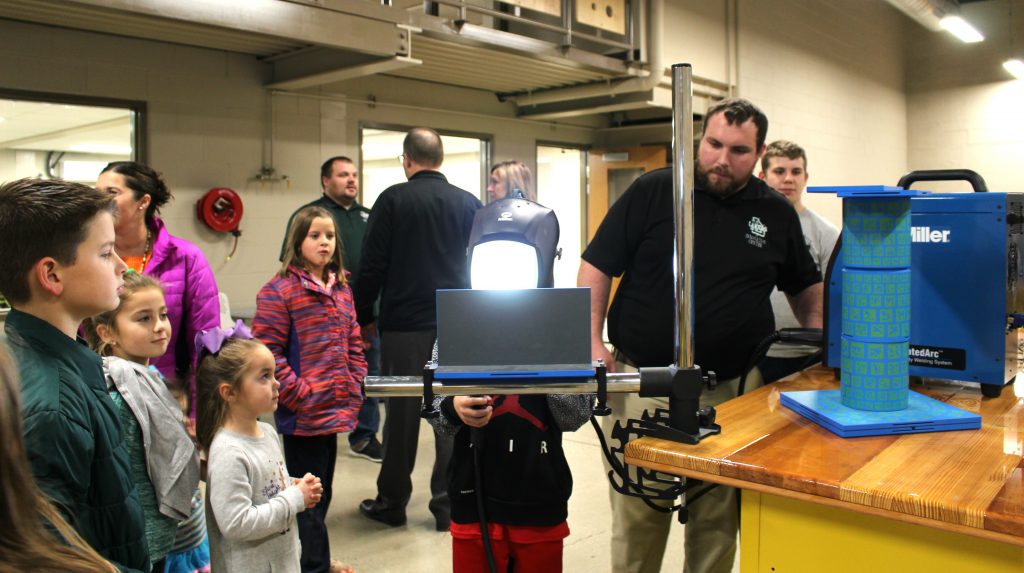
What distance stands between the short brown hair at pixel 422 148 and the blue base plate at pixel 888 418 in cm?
247

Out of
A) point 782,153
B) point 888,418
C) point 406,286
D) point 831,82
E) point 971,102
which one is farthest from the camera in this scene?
point 971,102

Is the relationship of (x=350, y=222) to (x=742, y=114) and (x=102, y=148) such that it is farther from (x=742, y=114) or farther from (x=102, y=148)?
(x=742, y=114)

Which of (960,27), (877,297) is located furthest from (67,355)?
(960,27)

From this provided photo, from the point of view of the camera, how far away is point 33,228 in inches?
53.2

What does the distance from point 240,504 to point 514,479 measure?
71 centimetres

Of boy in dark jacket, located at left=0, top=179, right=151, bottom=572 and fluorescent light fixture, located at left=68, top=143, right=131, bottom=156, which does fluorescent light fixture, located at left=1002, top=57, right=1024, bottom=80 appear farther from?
boy in dark jacket, located at left=0, top=179, right=151, bottom=572

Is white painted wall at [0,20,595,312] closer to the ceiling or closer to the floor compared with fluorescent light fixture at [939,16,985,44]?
closer to the floor

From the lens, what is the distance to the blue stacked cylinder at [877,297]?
1498mm

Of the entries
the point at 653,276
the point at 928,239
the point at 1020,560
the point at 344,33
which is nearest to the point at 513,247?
the point at 653,276

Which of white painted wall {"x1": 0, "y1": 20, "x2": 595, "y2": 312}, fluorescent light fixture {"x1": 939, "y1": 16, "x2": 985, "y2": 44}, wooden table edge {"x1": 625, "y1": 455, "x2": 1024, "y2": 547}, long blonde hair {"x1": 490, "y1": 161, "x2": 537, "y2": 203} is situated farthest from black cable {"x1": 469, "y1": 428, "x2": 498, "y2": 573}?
fluorescent light fixture {"x1": 939, "y1": 16, "x2": 985, "y2": 44}

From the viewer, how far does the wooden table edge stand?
43.0 inches

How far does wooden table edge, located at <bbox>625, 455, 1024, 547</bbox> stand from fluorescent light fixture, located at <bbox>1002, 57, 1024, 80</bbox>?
32.1ft

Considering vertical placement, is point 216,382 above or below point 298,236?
below

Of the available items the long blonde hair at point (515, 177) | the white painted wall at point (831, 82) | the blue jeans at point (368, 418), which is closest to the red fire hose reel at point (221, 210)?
the blue jeans at point (368, 418)
